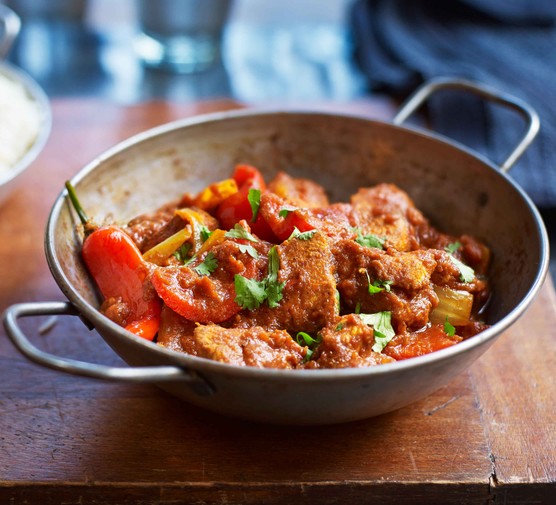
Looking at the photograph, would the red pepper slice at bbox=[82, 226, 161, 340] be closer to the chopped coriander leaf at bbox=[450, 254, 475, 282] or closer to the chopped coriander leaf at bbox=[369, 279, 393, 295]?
the chopped coriander leaf at bbox=[369, 279, 393, 295]

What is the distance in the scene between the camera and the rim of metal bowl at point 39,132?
2938mm

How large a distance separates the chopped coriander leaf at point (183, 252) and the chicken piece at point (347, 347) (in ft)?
1.75

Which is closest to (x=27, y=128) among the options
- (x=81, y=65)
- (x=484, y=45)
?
(x=81, y=65)

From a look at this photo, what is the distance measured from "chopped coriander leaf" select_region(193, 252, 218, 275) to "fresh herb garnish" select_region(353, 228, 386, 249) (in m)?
0.45

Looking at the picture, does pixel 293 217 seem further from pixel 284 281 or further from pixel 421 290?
pixel 421 290

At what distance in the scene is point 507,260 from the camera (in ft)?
8.13

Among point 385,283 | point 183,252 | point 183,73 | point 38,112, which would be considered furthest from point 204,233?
point 183,73

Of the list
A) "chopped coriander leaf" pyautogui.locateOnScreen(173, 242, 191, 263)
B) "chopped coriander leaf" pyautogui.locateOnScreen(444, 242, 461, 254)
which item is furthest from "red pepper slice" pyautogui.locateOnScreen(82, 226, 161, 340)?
"chopped coriander leaf" pyautogui.locateOnScreen(444, 242, 461, 254)

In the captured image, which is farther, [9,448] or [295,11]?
[295,11]

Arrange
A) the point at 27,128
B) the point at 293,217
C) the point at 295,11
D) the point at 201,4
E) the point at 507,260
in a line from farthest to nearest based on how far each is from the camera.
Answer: the point at 295,11
the point at 201,4
the point at 27,128
the point at 507,260
the point at 293,217

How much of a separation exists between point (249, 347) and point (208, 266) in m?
0.35

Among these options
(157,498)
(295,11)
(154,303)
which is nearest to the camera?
(157,498)

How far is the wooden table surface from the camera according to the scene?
1995 millimetres

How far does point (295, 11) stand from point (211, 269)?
11.8ft
